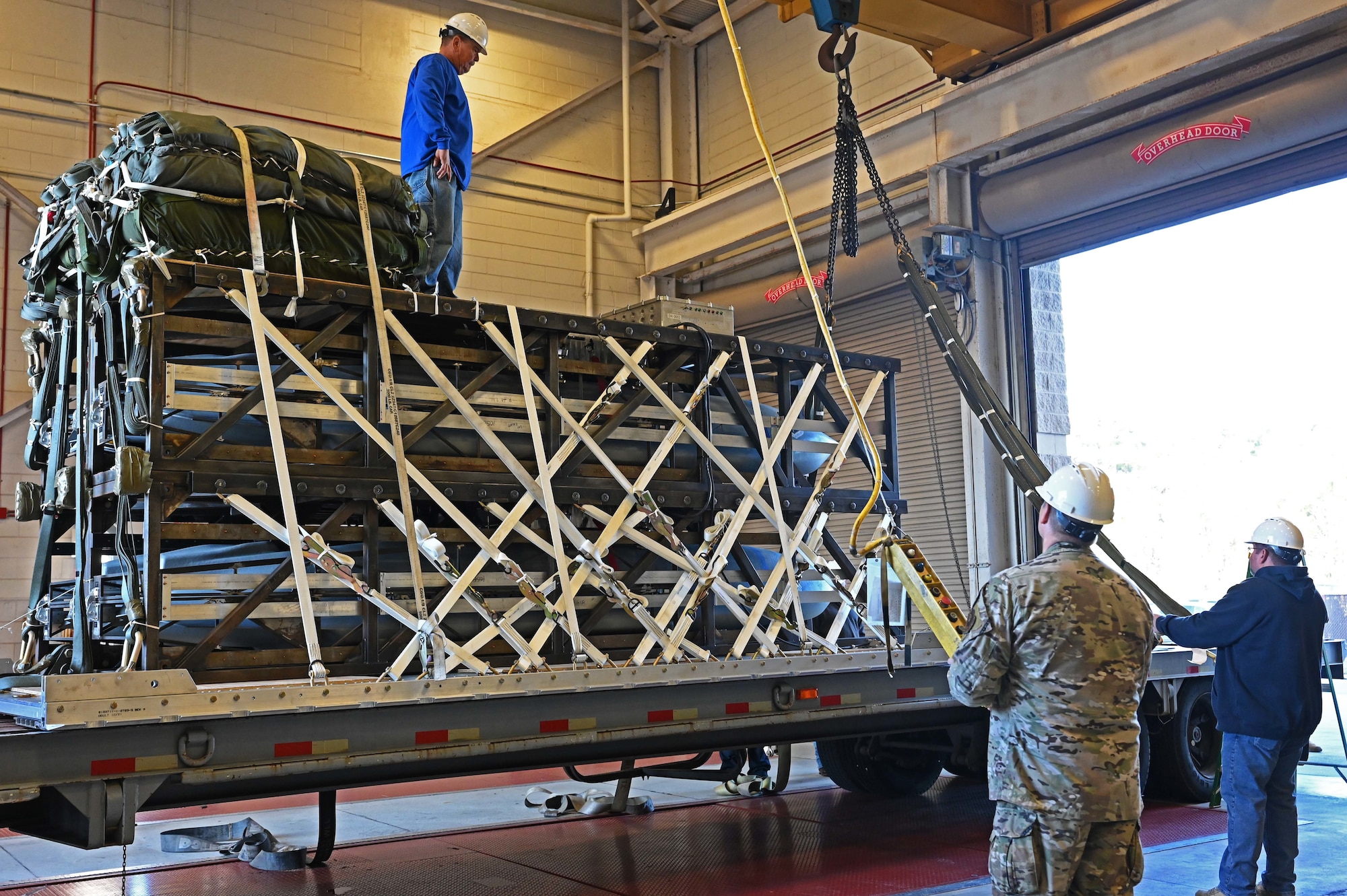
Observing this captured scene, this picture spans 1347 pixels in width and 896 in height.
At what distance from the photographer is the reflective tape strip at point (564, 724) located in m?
5.01

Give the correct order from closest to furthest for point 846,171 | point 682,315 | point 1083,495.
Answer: point 1083,495
point 682,315
point 846,171

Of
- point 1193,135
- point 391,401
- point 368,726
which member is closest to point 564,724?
point 368,726

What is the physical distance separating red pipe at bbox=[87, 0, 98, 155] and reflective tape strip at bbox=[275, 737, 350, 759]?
975 cm

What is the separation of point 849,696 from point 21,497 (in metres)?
4.18

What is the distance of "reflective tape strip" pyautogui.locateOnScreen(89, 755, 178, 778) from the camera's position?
4035 millimetres

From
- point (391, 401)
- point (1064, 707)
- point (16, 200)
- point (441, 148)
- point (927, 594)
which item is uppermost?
point (16, 200)

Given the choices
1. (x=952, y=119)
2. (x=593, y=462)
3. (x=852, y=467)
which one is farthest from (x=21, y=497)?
(x=852, y=467)

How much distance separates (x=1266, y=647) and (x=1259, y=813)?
30.3 inches

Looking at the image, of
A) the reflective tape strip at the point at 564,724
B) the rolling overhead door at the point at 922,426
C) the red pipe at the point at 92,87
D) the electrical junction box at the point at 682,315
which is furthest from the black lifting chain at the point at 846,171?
the red pipe at the point at 92,87

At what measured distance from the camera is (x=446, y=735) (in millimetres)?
4758

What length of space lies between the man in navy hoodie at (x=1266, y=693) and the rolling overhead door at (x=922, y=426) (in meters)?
5.78

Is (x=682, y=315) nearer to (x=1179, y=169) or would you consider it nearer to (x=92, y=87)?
(x=1179, y=169)

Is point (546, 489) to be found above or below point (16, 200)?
below

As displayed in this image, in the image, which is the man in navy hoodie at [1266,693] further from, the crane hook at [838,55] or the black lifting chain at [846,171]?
the crane hook at [838,55]
